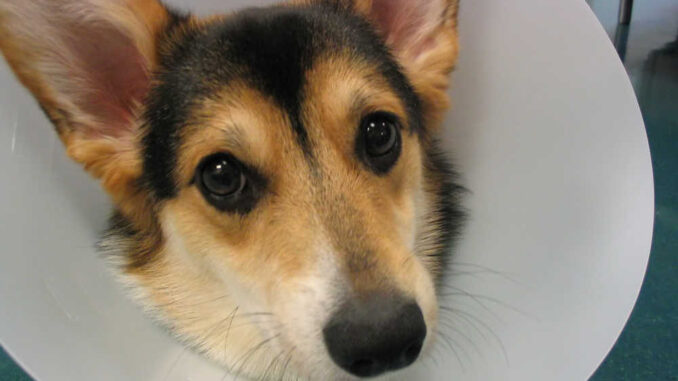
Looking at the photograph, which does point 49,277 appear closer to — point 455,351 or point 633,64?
point 455,351

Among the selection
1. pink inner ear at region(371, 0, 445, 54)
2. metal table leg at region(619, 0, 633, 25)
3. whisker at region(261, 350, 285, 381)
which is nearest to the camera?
whisker at region(261, 350, 285, 381)

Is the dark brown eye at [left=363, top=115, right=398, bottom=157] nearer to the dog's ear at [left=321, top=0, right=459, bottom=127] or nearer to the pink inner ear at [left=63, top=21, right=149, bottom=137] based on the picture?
the dog's ear at [left=321, top=0, right=459, bottom=127]

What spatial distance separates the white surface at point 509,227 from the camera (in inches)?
39.2

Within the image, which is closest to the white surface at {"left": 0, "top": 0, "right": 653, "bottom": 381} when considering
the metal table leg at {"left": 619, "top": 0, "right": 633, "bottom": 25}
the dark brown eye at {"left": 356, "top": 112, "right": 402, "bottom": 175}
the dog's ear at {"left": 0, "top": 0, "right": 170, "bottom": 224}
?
the dog's ear at {"left": 0, "top": 0, "right": 170, "bottom": 224}

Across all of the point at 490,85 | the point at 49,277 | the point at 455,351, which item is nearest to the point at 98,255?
the point at 49,277

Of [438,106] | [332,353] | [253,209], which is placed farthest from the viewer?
[438,106]

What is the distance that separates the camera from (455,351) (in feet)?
3.65

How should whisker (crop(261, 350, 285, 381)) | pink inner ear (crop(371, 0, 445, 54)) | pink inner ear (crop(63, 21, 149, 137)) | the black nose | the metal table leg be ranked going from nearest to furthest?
the black nose, whisker (crop(261, 350, 285, 381)), pink inner ear (crop(63, 21, 149, 137)), pink inner ear (crop(371, 0, 445, 54)), the metal table leg

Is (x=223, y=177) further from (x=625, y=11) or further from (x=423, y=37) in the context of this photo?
(x=625, y=11)

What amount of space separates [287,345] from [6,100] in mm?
Result: 664

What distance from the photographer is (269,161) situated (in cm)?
95

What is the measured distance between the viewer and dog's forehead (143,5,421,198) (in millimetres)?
981

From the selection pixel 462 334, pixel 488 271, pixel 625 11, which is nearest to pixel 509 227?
pixel 488 271

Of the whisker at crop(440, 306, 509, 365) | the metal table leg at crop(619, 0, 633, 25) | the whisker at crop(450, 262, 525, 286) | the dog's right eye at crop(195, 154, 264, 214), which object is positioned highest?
the dog's right eye at crop(195, 154, 264, 214)
